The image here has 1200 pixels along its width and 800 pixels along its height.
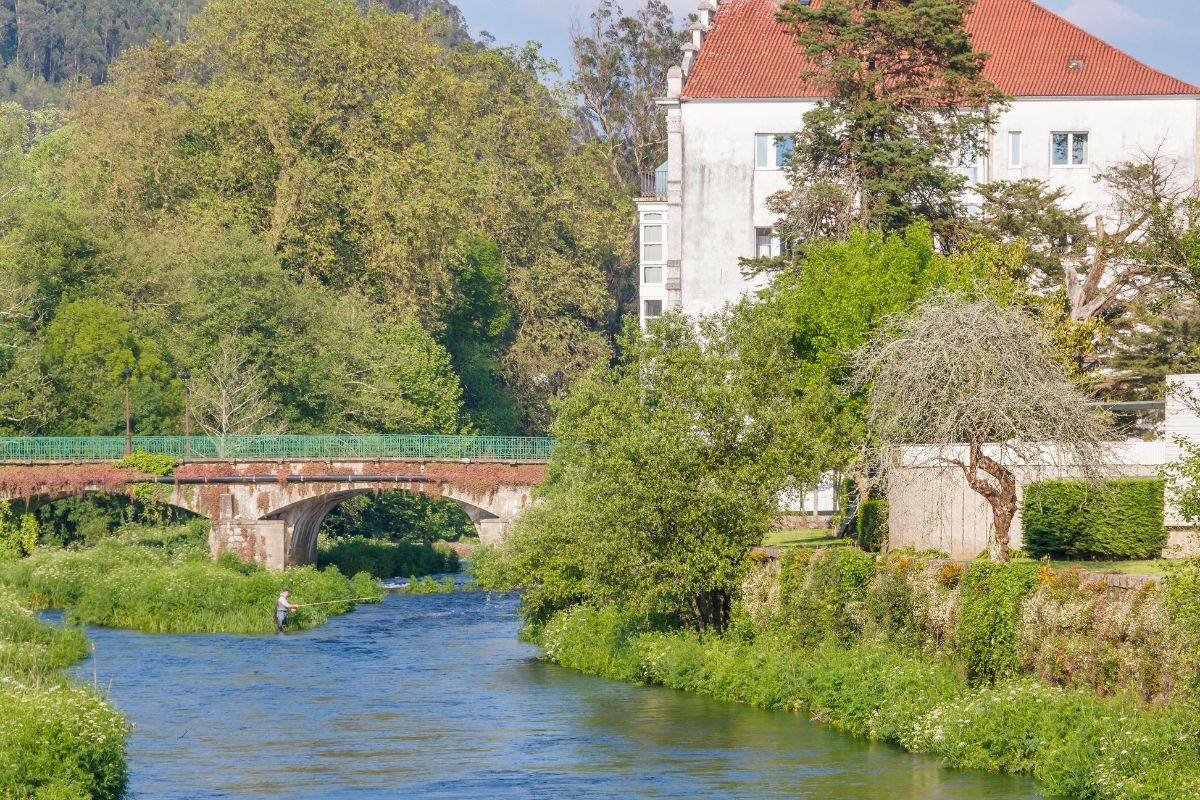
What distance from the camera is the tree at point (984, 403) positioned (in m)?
35.0

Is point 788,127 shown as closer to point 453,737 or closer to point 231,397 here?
point 231,397

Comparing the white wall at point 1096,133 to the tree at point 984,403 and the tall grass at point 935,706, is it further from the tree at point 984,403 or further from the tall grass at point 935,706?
the tall grass at point 935,706

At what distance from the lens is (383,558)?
7700 cm

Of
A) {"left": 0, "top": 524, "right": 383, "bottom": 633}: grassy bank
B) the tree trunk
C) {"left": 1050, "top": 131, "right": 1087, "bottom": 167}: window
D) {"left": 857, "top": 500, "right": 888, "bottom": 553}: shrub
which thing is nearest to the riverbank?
the tree trunk

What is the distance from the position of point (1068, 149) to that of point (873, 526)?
3191 cm

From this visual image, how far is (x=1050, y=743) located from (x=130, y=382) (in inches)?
2060

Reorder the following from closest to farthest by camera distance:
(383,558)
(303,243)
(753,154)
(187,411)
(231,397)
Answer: (753,154) < (187,411) < (231,397) < (383,558) < (303,243)

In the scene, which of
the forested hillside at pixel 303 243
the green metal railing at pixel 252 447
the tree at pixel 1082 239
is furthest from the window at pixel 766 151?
the forested hillside at pixel 303 243

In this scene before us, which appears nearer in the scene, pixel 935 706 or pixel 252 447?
pixel 935 706

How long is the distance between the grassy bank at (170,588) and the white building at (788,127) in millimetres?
17877

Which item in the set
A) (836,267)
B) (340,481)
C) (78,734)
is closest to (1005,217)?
(836,267)

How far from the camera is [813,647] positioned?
3634 centimetres

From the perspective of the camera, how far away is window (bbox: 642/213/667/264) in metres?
78.6

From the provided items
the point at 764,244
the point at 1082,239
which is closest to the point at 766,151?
the point at 764,244
